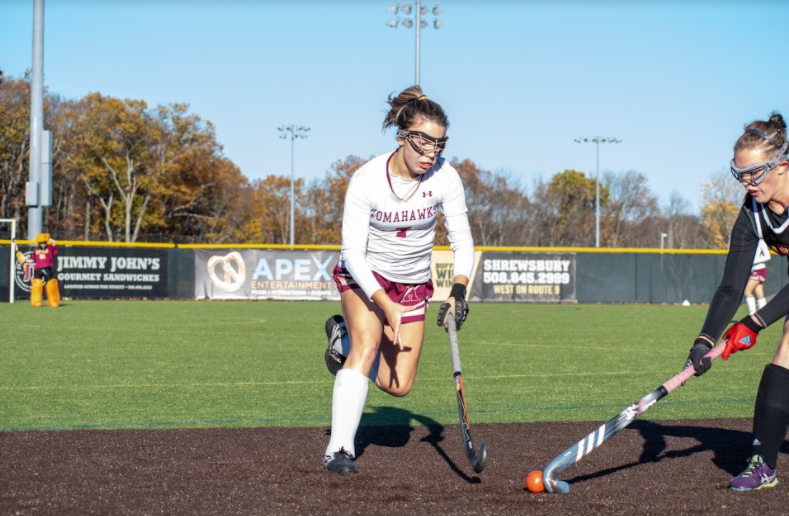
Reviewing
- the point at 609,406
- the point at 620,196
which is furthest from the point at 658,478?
the point at 620,196

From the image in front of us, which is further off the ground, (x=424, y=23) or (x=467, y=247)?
(x=424, y=23)

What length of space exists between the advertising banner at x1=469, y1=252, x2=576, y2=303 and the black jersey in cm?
2634

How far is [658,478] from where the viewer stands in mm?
5371

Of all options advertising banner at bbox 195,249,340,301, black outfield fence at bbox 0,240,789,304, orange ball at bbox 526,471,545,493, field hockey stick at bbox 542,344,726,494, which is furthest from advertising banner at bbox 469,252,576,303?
orange ball at bbox 526,471,545,493

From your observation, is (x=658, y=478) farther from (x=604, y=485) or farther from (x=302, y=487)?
(x=302, y=487)

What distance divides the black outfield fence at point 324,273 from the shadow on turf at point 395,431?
22801mm

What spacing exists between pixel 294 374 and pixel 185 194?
52.0m

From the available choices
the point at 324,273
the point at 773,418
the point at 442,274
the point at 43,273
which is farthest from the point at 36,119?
the point at 773,418

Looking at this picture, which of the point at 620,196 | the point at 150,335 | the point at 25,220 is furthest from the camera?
the point at 620,196

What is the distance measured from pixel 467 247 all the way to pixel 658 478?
179 cm

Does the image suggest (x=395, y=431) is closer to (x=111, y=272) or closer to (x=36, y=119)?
(x=36, y=119)

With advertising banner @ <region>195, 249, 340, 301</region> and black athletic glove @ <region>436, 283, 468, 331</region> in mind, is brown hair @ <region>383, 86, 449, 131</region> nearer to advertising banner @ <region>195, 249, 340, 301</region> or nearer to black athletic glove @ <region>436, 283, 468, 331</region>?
black athletic glove @ <region>436, 283, 468, 331</region>

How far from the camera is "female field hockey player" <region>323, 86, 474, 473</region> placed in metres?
5.61

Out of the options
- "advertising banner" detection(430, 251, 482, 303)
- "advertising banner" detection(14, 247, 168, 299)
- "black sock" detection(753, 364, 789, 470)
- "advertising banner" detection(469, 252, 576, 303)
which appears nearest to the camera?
"black sock" detection(753, 364, 789, 470)
